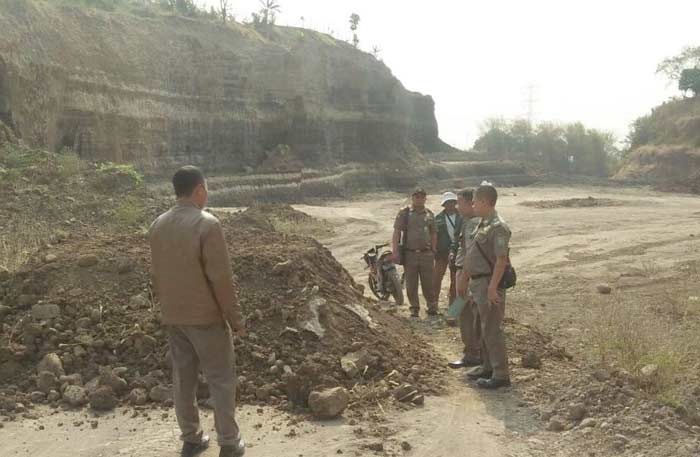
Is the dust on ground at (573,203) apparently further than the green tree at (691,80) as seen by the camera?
No

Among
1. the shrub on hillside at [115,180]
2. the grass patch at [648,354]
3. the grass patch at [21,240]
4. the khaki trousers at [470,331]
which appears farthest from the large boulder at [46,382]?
the shrub on hillside at [115,180]

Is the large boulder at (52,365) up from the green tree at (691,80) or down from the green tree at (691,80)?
down

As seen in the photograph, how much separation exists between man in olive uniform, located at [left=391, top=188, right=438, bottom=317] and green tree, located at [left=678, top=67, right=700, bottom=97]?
47.8m

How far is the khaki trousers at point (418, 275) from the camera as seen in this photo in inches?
324

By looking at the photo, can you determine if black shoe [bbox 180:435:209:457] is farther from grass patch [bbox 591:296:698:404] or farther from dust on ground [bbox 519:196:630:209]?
dust on ground [bbox 519:196:630:209]

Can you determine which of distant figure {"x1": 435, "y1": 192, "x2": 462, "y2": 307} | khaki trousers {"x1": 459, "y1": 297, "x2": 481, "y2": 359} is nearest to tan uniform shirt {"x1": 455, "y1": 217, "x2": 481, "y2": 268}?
khaki trousers {"x1": 459, "y1": 297, "x2": 481, "y2": 359}

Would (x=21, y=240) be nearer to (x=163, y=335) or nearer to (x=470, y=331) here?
(x=163, y=335)

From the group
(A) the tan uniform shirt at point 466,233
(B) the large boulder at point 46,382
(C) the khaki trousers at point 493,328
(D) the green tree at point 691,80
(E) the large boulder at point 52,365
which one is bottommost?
(B) the large boulder at point 46,382

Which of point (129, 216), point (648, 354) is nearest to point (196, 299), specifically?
point (648, 354)

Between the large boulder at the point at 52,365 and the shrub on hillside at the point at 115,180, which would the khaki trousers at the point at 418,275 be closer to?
the large boulder at the point at 52,365

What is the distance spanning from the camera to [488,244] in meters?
5.25

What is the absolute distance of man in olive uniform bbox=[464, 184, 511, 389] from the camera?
5230mm

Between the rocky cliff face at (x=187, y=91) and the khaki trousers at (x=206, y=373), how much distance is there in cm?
1774

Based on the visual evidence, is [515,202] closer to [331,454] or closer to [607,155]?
[331,454]
